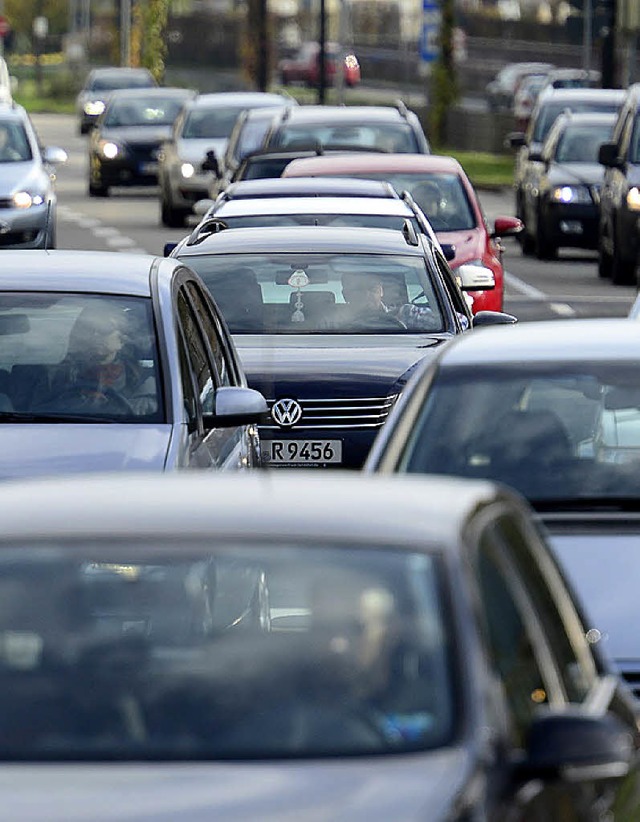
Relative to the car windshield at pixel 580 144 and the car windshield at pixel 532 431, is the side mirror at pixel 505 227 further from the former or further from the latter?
the car windshield at pixel 532 431

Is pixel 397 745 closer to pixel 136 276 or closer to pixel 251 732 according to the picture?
pixel 251 732

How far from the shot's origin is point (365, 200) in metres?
15.8

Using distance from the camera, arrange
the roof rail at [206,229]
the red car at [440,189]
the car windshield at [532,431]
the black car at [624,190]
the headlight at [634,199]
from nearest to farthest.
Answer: the car windshield at [532,431] < the roof rail at [206,229] < the red car at [440,189] < the headlight at [634,199] < the black car at [624,190]

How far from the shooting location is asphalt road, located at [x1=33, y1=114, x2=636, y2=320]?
24.8 metres

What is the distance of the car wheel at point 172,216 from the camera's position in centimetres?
3509

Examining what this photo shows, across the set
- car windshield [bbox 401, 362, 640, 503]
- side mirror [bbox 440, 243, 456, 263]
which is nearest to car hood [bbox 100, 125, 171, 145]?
side mirror [bbox 440, 243, 456, 263]

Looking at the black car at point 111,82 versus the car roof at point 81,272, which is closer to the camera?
the car roof at point 81,272

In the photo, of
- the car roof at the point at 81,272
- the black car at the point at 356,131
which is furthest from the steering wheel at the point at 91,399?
the black car at the point at 356,131

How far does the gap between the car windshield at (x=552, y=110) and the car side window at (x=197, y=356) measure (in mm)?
26499

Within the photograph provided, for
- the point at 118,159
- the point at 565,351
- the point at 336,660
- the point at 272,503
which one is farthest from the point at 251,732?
the point at 118,159

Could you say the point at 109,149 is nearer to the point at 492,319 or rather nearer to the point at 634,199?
the point at 634,199

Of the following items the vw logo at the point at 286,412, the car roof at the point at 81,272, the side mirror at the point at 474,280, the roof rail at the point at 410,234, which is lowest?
the side mirror at the point at 474,280

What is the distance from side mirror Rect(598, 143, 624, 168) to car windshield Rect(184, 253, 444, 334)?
13.0 meters

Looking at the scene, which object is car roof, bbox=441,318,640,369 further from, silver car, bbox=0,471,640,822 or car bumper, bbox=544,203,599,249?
car bumper, bbox=544,203,599,249
